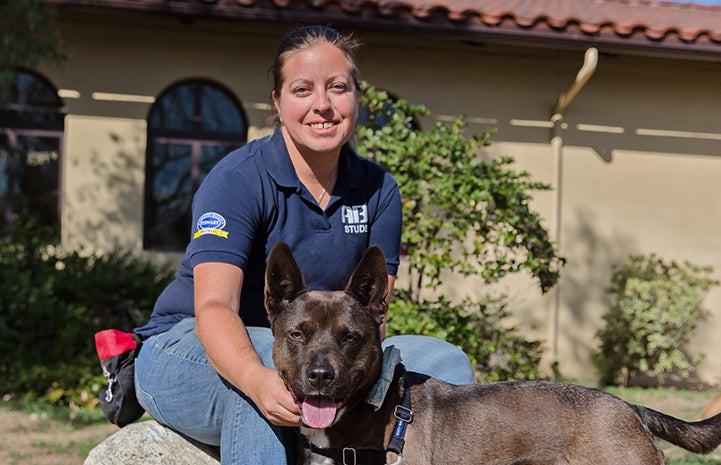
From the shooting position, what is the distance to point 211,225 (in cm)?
326

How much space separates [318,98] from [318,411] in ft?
4.34

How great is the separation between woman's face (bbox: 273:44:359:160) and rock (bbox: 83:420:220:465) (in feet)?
4.58

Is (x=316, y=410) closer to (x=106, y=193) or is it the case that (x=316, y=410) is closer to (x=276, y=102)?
(x=276, y=102)

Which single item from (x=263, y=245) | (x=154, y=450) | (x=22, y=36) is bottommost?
(x=154, y=450)

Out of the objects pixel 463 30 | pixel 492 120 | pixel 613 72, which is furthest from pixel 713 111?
pixel 463 30

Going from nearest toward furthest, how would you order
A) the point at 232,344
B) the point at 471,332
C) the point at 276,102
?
the point at 232,344 → the point at 276,102 → the point at 471,332

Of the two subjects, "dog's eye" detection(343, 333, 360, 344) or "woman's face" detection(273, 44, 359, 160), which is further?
"woman's face" detection(273, 44, 359, 160)

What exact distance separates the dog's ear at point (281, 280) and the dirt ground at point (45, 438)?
3.42 meters

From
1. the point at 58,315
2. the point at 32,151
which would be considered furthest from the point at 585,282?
the point at 32,151

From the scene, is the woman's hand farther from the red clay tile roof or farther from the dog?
the red clay tile roof

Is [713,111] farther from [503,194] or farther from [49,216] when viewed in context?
→ [49,216]

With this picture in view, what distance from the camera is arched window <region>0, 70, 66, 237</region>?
30.8 feet

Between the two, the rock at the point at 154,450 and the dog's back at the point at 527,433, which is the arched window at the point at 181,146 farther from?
the dog's back at the point at 527,433

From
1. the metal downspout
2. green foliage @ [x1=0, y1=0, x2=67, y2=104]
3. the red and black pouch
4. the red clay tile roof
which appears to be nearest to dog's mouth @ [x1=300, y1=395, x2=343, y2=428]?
the red and black pouch
